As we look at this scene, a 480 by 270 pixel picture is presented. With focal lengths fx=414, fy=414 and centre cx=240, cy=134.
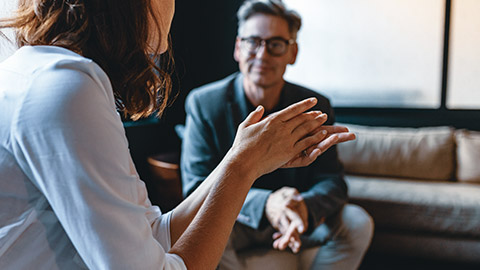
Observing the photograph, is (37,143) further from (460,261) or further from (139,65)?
(460,261)

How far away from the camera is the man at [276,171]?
1.64 m

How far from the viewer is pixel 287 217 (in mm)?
1567

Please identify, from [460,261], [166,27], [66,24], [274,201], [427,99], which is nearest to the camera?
[66,24]

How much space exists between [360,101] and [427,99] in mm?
541

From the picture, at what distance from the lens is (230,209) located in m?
0.75

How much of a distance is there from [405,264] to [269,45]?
71.3 inches

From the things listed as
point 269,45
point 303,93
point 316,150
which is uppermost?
point 269,45

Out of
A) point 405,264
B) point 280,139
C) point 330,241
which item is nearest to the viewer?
point 280,139

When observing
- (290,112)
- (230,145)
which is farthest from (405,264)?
(290,112)

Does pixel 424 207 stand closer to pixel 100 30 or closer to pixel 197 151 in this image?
pixel 197 151

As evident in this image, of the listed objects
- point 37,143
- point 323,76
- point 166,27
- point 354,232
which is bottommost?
point 354,232

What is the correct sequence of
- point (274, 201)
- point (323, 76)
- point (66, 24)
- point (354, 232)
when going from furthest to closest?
point (323, 76)
point (354, 232)
point (274, 201)
point (66, 24)

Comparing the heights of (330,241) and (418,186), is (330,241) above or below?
above

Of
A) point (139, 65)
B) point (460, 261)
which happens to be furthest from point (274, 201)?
point (460, 261)
